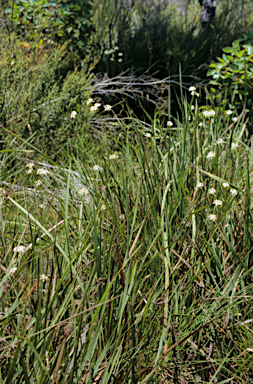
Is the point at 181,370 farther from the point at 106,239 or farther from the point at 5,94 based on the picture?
the point at 5,94

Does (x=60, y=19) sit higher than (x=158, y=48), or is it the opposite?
(x=60, y=19)

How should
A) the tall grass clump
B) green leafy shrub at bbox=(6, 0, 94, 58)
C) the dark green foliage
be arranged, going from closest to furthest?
the tall grass clump < green leafy shrub at bbox=(6, 0, 94, 58) < the dark green foliage

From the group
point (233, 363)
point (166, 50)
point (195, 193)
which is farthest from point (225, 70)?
point (233, 363)


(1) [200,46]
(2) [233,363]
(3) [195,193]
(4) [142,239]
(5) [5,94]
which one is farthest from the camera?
(1) [200,46]

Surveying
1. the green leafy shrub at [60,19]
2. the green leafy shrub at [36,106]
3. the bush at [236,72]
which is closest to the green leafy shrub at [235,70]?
the bush at [236,72]

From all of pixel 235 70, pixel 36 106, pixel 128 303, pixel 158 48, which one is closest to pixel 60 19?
pixel 158 48

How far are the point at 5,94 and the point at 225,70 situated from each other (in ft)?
8.28

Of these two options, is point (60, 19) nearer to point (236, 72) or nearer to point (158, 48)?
point (158, 48)

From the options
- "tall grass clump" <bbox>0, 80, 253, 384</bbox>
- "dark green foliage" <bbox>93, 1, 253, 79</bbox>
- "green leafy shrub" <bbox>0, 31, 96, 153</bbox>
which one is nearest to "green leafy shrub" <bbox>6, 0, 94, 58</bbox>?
"dark green foliage" <bbox>93, 1, 253, 79</bbox>

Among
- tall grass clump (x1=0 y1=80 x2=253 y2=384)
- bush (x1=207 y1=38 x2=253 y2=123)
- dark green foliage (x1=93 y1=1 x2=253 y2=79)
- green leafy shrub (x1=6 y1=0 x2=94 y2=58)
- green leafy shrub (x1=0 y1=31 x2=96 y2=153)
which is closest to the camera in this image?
tall grass clump (x1=0 y1=80 x2=253 y2=384)

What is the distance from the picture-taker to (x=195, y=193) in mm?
1778

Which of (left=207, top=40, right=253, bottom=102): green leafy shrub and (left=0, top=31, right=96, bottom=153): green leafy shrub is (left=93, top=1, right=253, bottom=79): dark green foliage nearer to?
(left=207, top=40, right=253, bottom=102): green leafy shrub

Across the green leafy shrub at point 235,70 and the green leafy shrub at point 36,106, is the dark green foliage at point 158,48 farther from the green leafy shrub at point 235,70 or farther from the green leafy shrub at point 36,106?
the green leafy shrub at point 36,106

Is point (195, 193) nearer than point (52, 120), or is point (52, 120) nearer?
point (195, 193)
